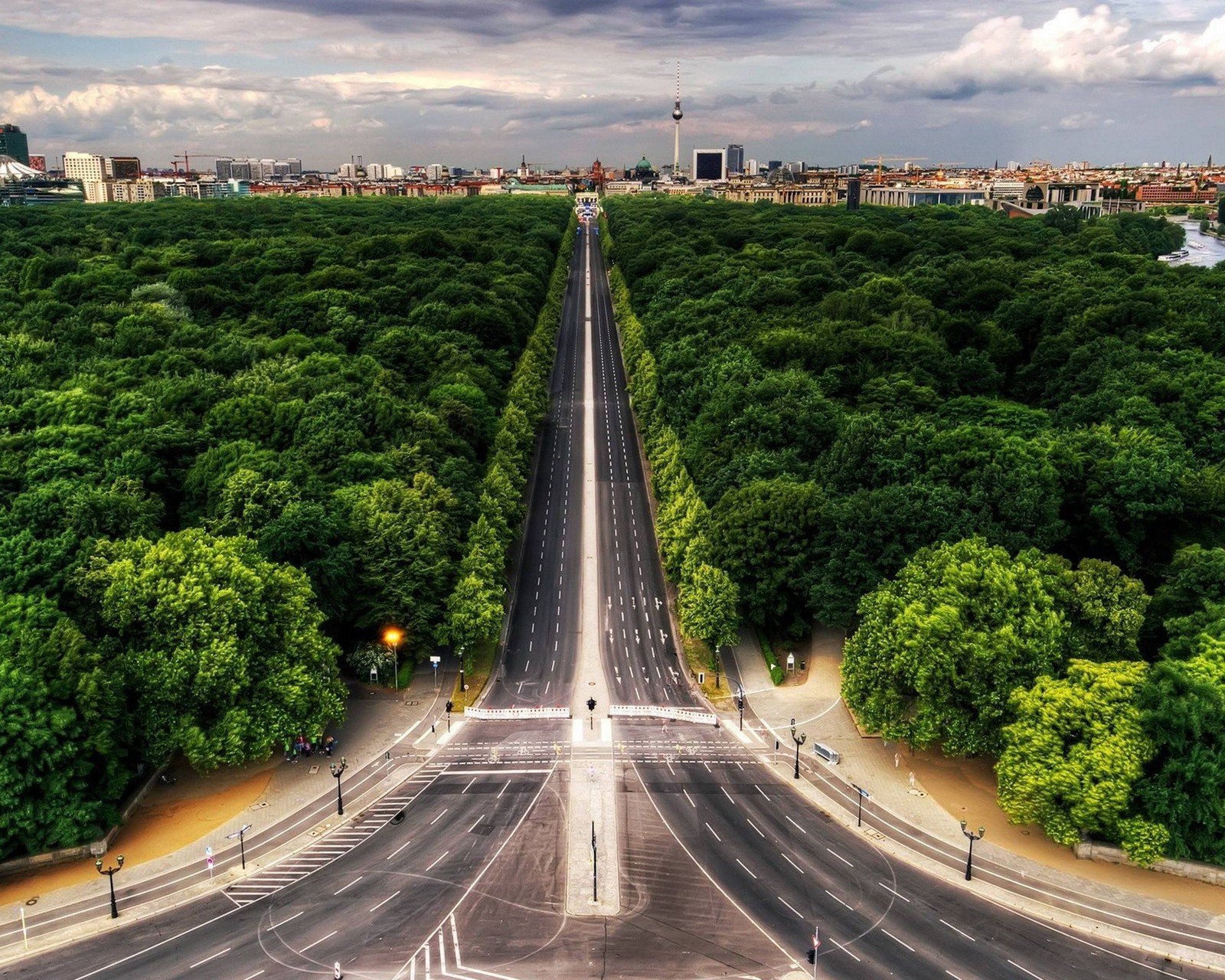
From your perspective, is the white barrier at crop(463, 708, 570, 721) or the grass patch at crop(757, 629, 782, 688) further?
the grass patch at crop(757, 629, 782, 688)

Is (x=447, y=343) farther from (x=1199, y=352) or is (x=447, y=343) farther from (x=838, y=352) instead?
(x=1199, y=352)

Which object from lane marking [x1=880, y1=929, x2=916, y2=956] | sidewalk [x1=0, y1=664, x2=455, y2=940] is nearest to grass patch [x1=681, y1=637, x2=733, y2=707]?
sidewalk [x1=0, y1=664, x2=455, y2=940]

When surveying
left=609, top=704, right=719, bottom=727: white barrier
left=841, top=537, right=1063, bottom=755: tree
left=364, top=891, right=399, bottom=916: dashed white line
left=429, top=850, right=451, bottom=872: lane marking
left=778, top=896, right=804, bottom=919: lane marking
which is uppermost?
left=841, top=537, right=1063, bottom=755: tree

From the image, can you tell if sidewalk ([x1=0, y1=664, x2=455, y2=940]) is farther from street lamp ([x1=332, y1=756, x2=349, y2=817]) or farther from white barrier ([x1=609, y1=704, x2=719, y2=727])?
white barrier ([x1=609, y1=704, x2=719, y2=727])

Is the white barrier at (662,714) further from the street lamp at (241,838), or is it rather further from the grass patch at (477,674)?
the street lamp at (241,838)

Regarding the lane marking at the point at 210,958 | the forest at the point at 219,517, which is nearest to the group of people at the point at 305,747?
the forest at the point at 219,517

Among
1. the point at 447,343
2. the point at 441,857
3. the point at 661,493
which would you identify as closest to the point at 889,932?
the point at 441,857

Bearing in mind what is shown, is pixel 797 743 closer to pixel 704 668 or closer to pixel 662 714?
pixel 662 714
